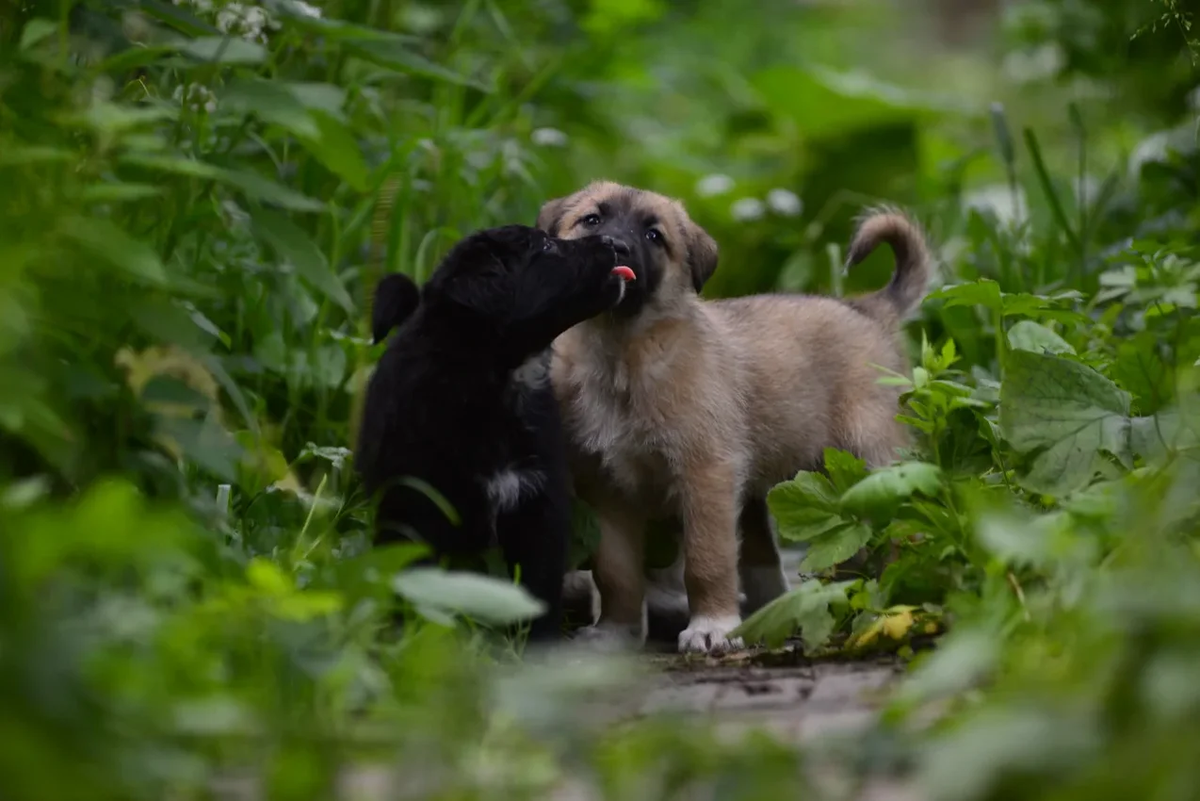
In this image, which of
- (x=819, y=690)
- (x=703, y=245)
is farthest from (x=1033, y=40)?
(x=819, y=690)

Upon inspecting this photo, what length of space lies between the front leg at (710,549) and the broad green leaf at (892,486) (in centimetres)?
→ 78

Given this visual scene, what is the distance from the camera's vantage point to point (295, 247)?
10.8 ft

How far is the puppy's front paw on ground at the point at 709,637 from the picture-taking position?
12.5ft

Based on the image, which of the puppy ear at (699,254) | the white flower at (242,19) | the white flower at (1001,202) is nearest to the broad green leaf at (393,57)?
the white flower at (242,19)

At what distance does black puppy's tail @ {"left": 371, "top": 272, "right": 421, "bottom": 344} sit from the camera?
12.1 feet

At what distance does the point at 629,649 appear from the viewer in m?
3.98

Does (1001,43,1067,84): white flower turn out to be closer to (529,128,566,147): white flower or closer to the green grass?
the green grass

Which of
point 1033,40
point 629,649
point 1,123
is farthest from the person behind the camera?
point 1033,40

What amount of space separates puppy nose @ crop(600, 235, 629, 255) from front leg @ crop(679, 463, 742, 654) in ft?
1.97

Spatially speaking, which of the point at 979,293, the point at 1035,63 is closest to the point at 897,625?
the point at 979,293

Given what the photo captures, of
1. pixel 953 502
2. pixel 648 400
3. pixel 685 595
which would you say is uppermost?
pixel 953 502

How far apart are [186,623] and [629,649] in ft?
6.18

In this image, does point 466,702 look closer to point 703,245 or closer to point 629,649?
point 629,649

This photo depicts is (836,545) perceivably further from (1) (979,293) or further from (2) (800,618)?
(1) (979,293)
